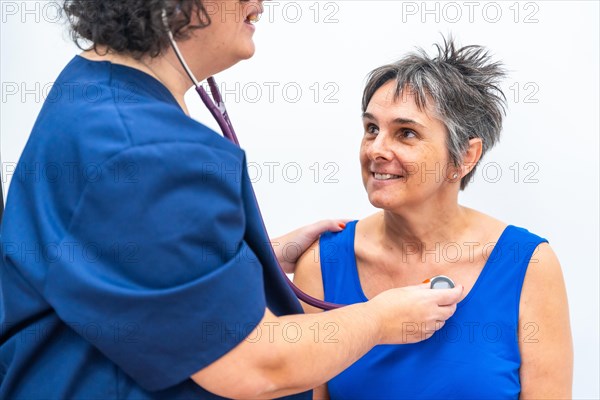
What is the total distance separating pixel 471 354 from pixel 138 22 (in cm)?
97

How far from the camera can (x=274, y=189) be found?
221 centimetres

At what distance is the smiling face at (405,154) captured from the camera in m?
1.60

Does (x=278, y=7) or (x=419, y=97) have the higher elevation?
(x=278, y=7)

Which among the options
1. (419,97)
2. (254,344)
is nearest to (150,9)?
(254,344)

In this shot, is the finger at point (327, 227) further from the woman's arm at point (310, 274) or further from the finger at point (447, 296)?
the finger at point (447, 296)

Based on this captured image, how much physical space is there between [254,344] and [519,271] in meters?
0.79

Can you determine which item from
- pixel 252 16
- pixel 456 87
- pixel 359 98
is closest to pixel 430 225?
pixel 456 87

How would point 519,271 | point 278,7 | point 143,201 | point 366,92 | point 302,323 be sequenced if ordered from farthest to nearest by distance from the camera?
1. point 278,7
2. point 366,92
3. point 519,271
4. point 302,323
5. point 143,201

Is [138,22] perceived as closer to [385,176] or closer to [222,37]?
[222,37]

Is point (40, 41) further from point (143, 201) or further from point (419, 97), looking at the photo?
point (143, 201)

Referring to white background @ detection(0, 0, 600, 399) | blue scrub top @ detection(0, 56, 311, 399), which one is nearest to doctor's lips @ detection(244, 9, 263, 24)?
blue scrub top @ detection(0, 56, 311, 399)

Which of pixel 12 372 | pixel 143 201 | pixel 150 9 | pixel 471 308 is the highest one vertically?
pixel 150 9

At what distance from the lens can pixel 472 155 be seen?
1666 millimetres

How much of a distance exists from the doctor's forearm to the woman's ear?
2.23ft
